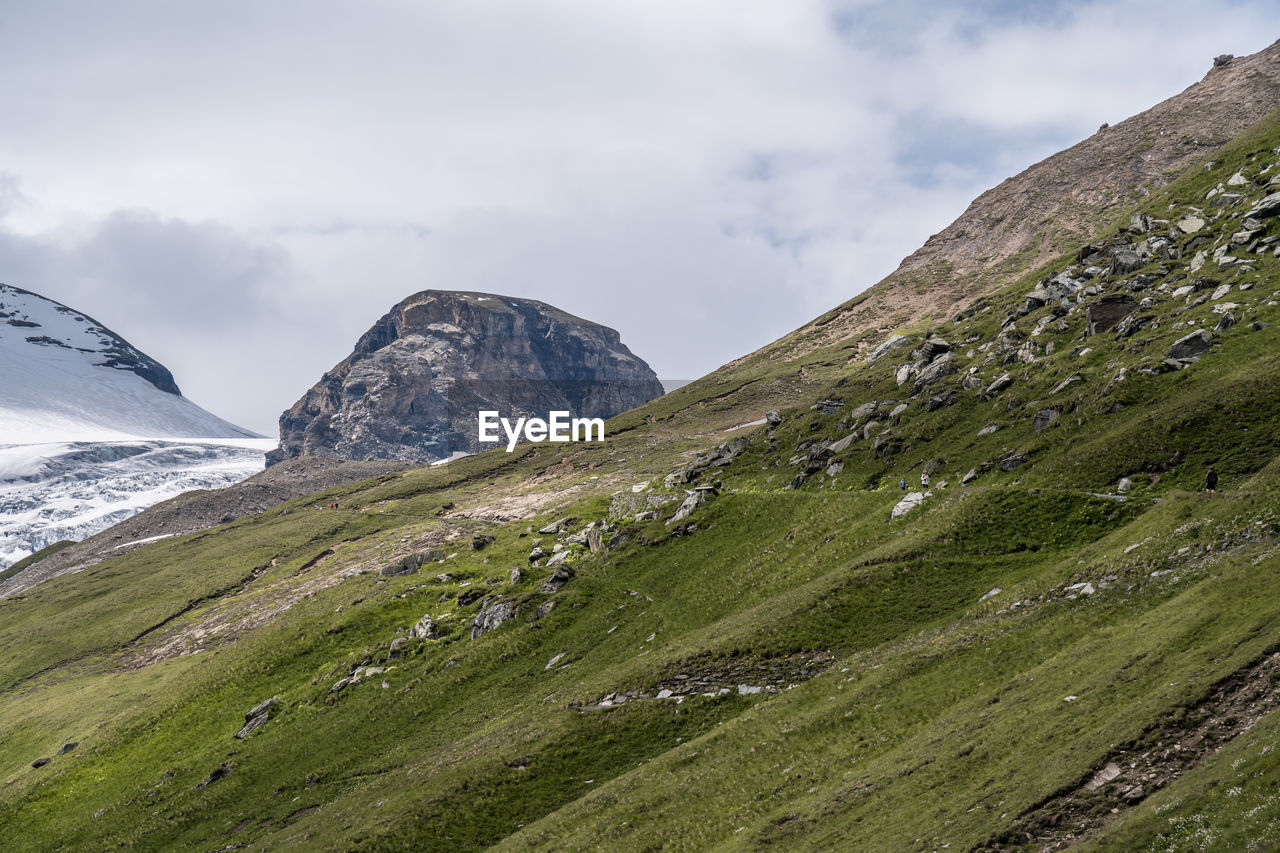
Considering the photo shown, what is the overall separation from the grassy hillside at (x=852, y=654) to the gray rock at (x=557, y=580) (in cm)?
183

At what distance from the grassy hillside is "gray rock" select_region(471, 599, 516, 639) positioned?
1.98 ft

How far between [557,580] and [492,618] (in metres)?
7.73

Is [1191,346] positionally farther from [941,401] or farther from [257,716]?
[257,716]

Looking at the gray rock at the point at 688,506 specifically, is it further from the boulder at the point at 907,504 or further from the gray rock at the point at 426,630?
the gray rock at the point at 426,630

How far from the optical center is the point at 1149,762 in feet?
82.7

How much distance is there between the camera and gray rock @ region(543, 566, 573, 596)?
82.2 meters

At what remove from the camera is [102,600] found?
172m

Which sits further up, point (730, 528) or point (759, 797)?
point (730, 528)

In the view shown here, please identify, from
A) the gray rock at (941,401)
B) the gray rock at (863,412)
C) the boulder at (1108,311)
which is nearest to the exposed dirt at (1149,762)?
the gray rock at (941,401)

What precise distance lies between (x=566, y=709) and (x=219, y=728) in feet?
150

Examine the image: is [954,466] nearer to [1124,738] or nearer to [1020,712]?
[1020,712]

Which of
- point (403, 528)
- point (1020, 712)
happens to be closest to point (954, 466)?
point (1020, 712)

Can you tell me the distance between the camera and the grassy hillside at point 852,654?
2954 cm

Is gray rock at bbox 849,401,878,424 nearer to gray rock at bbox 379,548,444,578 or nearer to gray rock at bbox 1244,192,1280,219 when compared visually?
gray rock at bbox 1244,192,1280,219
